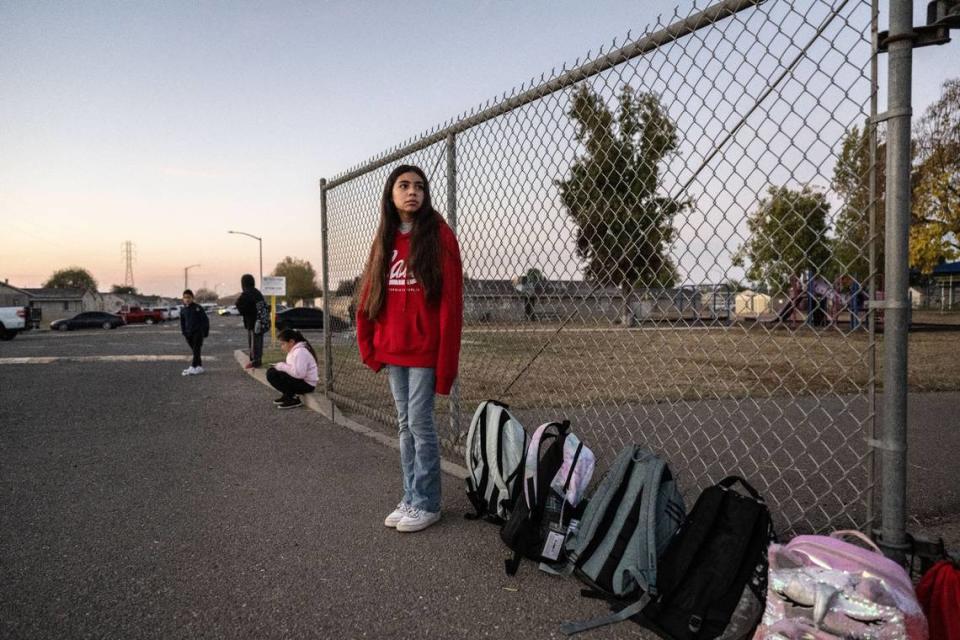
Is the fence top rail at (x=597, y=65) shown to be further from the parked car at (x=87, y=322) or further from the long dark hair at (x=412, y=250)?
the parked car at (x=87, y=322)

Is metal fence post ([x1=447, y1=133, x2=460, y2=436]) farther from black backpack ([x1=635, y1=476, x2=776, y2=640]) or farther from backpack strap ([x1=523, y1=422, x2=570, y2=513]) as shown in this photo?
black backpack ([x1=635, y1=476, x2=776, y2=640])

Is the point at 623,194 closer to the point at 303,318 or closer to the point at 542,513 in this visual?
the point at 542,513

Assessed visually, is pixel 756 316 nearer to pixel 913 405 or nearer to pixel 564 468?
pixel 564 468

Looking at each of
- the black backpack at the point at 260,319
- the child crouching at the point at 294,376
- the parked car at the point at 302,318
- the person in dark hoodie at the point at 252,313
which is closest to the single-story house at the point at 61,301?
the parked car at the point at 302,318

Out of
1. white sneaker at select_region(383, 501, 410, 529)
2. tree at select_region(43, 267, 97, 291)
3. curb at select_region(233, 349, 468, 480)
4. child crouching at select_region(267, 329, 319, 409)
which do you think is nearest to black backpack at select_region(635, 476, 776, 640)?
white sneaker at select_region(383, 501, 410, 529)

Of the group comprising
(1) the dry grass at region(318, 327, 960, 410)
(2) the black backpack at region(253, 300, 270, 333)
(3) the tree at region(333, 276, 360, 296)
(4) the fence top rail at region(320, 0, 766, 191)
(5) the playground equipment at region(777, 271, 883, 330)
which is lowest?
(1) the dry grass at region(318, 327, 960, 410)

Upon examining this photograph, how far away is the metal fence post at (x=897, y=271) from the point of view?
1843 millimetres

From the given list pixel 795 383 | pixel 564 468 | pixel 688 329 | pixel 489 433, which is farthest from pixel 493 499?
pixel 795 383

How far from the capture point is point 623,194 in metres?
2.99

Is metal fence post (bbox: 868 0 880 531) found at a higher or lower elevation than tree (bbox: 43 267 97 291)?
lower

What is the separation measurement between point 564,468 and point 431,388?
84 centimetres

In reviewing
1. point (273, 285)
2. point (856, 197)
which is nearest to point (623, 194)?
point (856, 197)

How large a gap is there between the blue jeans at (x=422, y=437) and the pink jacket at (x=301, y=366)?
371cm

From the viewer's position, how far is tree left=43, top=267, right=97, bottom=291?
4769 inches
